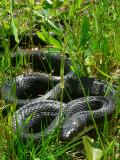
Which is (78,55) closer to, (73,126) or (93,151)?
(73,126)

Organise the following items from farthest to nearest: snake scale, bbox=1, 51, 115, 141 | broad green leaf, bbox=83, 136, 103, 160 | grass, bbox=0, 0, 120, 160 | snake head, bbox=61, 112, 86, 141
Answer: snake scale, bbox=1, 51, 115, 141 < snake head, bbox=61, 112, 86, 141 < grass, bbox=0, 0, 120, 160 < broad green leaf, bbox=83, 136, 103, 160

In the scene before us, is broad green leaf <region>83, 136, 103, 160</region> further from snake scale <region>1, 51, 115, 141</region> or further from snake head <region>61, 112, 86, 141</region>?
snake head <region>61, 112, 86, 141</region>

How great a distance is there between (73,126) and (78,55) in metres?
0.86

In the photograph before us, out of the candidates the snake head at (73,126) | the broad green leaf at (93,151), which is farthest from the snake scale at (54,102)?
the broad green leaf at (93,151)

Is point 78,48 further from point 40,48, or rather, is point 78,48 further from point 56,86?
point 40,48

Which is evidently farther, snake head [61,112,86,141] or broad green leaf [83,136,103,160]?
snake head [61,112,86,141]

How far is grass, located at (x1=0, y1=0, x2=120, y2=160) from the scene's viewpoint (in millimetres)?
3053

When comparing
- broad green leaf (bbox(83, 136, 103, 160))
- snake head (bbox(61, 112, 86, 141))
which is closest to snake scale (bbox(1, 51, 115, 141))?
snake head (bbox(61, 112, 86, 141))

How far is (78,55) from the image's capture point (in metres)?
4.34

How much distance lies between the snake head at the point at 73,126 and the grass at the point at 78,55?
6cm

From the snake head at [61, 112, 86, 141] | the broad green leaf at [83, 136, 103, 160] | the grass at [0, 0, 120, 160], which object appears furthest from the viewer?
the snake head at [61, 112, 86, 141]

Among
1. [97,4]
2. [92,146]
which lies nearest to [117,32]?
[97,4]

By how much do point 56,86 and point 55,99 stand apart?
0.71 feet

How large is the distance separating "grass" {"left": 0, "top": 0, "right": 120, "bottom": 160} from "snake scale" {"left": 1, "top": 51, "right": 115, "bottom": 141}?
10 centimetres
